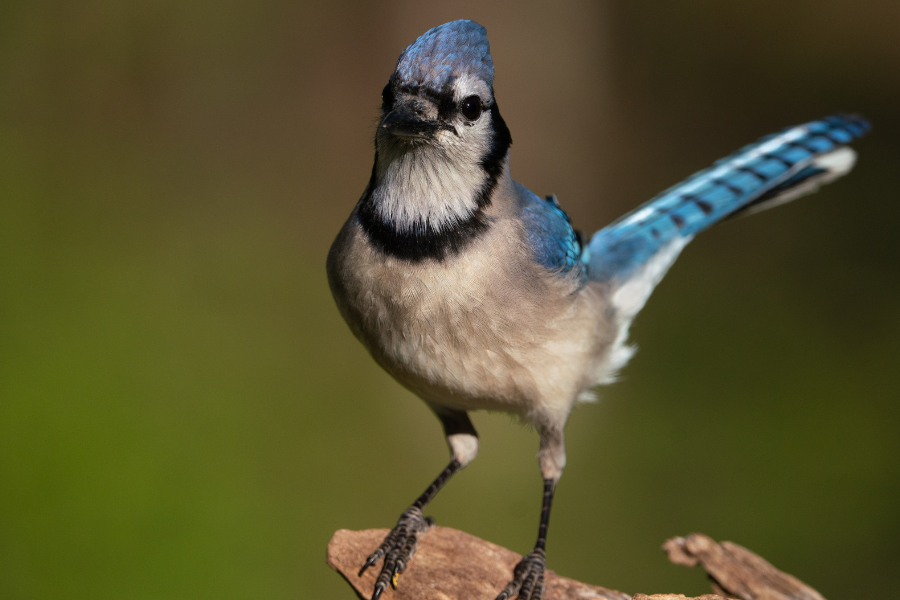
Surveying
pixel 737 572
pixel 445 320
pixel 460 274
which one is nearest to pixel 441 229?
pixel 460 274

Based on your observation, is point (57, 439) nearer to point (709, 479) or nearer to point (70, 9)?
point (70, 9)

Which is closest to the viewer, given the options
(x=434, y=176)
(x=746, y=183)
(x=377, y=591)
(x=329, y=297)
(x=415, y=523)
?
(x=434, y=176)

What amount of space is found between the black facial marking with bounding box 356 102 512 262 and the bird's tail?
89 centimetres

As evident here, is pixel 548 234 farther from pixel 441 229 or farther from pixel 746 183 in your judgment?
pixel 746 183

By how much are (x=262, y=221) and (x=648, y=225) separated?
310 centimetres

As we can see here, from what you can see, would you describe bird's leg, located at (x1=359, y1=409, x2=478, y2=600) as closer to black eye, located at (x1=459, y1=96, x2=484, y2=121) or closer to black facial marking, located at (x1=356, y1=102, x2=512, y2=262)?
black facial marking, located at (x1=356, y1=102, x2=512, y2=262)

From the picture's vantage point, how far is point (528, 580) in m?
2.25

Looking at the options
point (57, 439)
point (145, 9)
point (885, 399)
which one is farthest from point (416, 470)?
point (145, 9)

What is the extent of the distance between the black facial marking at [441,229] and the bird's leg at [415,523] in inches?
27.1

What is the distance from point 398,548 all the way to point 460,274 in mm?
844

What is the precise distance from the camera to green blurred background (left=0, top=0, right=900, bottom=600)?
3465 millimetres

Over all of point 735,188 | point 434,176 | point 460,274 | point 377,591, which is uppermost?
point 735,188

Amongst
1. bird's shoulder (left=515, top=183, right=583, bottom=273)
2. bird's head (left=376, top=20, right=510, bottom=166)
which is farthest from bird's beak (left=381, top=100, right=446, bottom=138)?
bird's shoulder (left=515, top=183, right=583, bottom=273)

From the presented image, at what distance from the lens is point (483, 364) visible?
Answer: 2.07 metres
